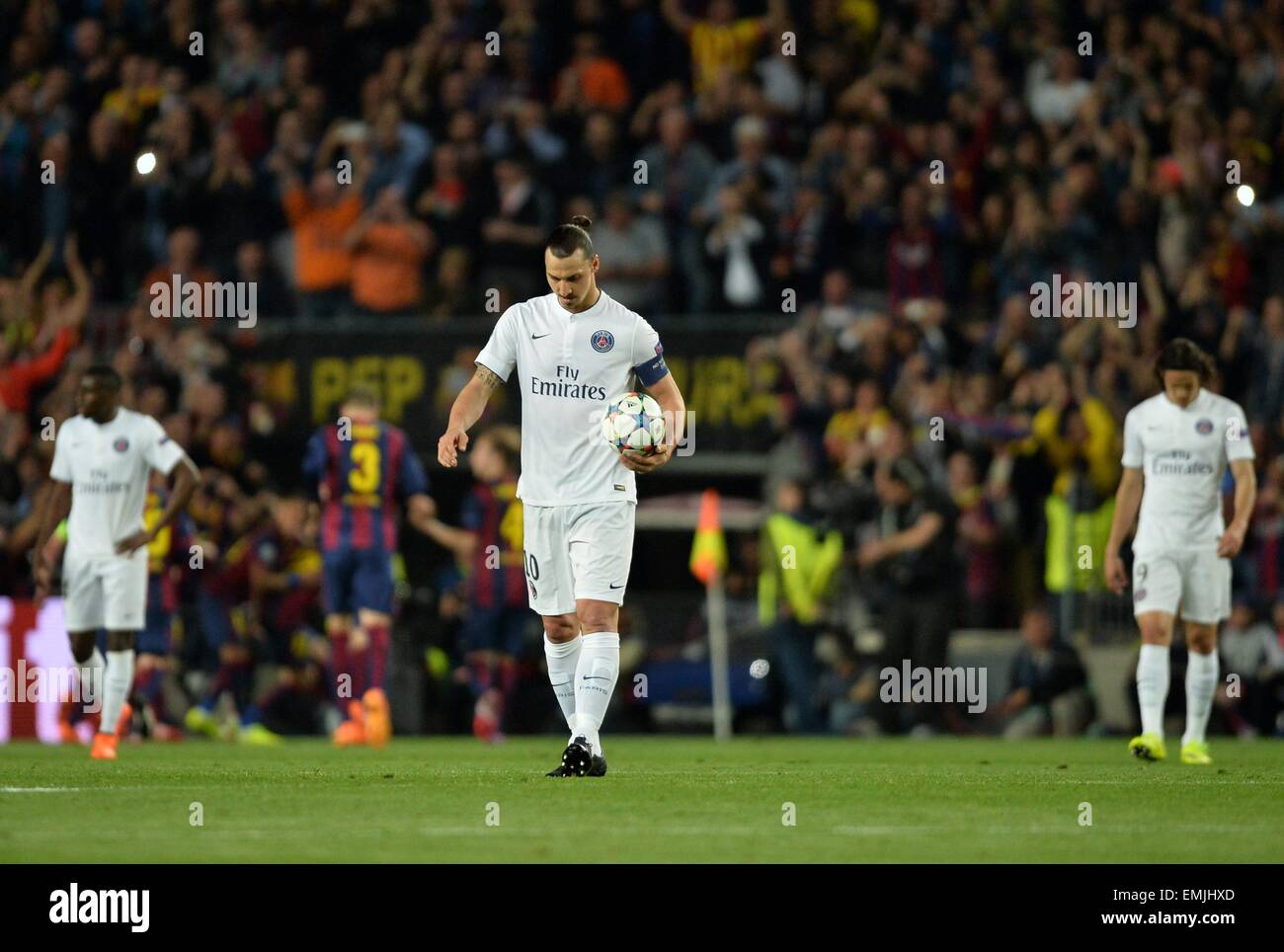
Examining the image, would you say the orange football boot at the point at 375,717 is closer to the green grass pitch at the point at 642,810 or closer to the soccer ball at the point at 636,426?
the green grass pitch at the point at 642,810

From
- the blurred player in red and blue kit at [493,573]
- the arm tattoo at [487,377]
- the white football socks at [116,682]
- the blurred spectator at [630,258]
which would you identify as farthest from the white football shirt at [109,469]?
the blurred spectator at [630,258]

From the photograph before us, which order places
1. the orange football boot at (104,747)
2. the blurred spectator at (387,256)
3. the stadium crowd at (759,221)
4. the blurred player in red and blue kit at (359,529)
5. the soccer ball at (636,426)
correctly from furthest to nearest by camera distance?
the blurred spectator at (387,256)
the stadium crowd at (759,221)
the blurred player in red and blue kit at (359,529)
the orange football boot at (104,747)
the soccer ball at (636,426)

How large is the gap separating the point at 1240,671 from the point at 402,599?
7009mm

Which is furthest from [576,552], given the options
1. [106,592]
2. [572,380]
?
[106,592]

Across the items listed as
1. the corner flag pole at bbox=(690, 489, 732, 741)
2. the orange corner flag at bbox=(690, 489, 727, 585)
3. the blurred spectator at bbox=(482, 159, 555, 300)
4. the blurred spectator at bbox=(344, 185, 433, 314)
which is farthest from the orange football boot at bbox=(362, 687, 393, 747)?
the blurred spectator at bbox=(344, 185, 433, 314)

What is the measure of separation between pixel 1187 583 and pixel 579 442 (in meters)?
4.49

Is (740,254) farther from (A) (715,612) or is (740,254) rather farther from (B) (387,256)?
(A) (715,612)

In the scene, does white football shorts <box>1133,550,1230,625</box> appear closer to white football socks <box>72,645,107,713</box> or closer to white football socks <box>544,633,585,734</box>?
white football socks <box>544,633,585,734</box>

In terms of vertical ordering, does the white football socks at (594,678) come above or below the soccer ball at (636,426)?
below

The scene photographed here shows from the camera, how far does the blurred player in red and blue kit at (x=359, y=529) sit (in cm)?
1638

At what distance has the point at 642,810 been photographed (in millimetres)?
Result: 9266

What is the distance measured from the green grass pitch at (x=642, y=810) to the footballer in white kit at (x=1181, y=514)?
0.68 meters

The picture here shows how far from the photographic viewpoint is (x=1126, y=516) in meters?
13.6

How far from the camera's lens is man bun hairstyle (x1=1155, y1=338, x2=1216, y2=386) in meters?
13.2
